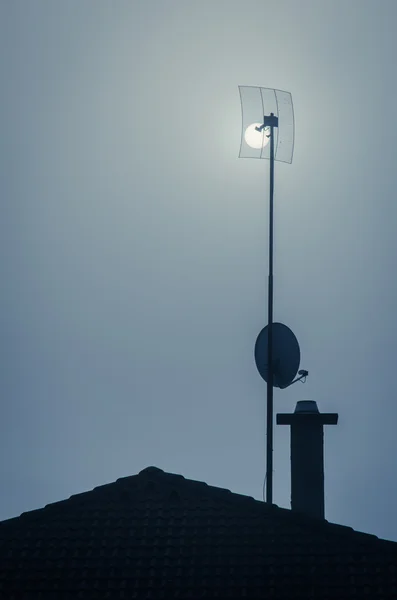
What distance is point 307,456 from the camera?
13.0m

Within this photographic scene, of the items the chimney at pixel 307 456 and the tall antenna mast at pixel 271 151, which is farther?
the tall antenna mast at pixel 271 151

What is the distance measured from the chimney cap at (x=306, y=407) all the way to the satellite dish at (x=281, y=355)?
64 cm

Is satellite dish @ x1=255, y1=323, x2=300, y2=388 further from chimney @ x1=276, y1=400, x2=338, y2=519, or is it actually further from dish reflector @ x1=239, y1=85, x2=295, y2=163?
dish reflector @ x1=239, y1=85, x2=295, y2=163

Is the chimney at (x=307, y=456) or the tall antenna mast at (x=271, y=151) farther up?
the tall antenna mast at (x=271, y=151)

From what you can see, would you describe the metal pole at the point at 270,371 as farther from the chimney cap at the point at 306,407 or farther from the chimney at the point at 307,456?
the chimney cap at the point at 306,407

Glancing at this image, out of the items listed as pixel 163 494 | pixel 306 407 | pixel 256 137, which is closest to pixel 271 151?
pixel 256 137

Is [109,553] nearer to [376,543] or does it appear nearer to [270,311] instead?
[376,543]

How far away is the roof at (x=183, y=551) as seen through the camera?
10703 millimetres

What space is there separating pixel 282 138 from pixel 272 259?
214 centimetres

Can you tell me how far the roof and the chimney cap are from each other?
1.88m

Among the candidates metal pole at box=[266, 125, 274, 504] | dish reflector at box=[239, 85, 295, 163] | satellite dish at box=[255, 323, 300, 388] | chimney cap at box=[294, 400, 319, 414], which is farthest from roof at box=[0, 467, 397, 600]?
dish reflector at box=[239, 85, 295, 163]

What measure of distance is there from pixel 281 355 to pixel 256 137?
12.3 ft

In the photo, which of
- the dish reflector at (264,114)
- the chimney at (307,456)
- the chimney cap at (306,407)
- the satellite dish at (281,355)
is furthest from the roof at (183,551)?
the dish reflector at (264,114)

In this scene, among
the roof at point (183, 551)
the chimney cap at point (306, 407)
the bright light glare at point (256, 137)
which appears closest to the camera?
the roof at point (183, 551)
